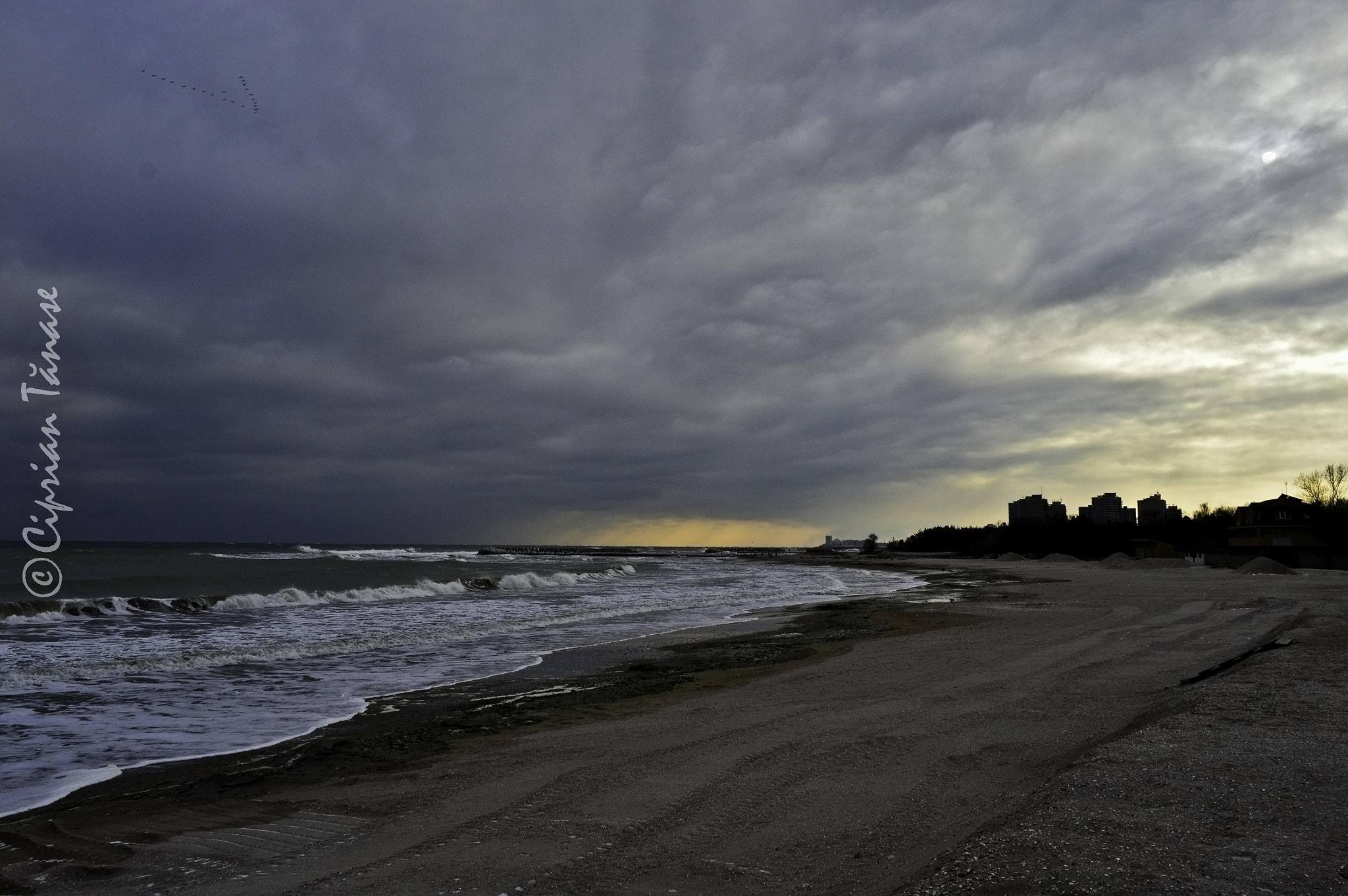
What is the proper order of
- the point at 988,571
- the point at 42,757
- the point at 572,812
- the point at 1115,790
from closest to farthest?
1. the point at 1115,790
2. the point at 572,812
3. the point at 42,757
4. the point at 988,571

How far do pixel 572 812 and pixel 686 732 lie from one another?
273 centimetres

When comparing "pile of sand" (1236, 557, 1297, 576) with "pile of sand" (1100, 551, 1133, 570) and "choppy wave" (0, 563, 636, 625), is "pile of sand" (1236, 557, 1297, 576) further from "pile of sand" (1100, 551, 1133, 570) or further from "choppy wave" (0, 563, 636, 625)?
"choppy wave" (0, 563, 636, 625)

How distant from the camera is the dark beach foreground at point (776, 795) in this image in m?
4.26

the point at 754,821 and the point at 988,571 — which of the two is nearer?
the point at 754,821

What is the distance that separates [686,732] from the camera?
8.20 metres

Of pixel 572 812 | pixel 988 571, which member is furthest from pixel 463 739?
pixel 988 571

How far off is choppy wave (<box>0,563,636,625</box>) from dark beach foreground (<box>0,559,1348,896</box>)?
1916 centimetres

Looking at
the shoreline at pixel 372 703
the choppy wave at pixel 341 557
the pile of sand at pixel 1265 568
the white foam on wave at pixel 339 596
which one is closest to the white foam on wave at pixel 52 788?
the shoreline at pixel 372 703

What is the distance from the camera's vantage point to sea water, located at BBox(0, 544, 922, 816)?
8.93m

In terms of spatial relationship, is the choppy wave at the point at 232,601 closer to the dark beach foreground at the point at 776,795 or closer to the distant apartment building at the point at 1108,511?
the dark beach foreground at the point at 776,795

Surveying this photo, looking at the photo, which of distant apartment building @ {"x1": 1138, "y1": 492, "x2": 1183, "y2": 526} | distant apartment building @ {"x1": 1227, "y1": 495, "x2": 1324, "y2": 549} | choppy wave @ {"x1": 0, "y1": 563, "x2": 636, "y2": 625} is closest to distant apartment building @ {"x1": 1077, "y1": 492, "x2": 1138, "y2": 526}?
distant apartment building @ {"x1": 1138, "y1": 492, "x2": 1183, "y2": 526}

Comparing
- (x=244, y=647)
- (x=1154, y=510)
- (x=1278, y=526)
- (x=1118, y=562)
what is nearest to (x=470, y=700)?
(x=244, y=647)

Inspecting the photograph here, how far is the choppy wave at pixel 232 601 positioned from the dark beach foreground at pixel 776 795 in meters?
19.2

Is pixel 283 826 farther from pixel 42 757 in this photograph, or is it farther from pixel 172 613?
pixel 172 613
